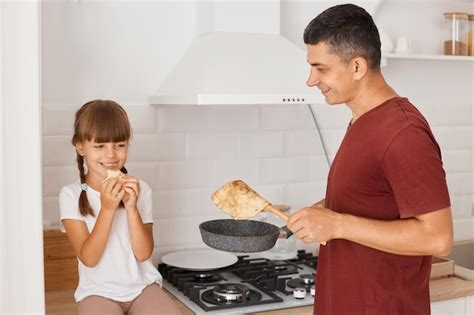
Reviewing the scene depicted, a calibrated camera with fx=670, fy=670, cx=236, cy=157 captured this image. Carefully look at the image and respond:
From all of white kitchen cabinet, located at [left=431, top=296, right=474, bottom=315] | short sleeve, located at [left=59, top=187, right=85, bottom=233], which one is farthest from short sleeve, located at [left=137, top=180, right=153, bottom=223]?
white kitchen cabinet, located at [left=431, top=296, right=474, bottom=315]

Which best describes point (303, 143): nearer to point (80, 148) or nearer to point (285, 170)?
point (285, 170)

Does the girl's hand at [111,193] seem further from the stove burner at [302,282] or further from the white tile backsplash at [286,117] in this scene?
the white tile backsplash at [286,117]

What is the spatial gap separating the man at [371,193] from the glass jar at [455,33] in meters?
1.34

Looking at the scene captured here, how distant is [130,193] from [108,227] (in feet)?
0.34

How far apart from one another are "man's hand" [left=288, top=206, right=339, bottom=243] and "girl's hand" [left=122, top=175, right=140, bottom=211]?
1.59 feet

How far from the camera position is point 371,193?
148cm

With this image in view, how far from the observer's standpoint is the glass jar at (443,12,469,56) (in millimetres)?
2711

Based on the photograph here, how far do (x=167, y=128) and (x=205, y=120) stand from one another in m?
0.14

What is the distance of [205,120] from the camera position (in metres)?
2.30

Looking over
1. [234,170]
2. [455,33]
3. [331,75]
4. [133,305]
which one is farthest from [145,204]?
[455,33]

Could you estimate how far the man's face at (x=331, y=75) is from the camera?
1.48m

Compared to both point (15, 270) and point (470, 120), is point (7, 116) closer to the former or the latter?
point (15, 270)

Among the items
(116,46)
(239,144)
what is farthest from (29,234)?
(239,144)

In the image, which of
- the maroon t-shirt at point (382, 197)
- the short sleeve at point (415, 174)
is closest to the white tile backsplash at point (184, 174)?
the maroon t-shirt at point (382, 197)
